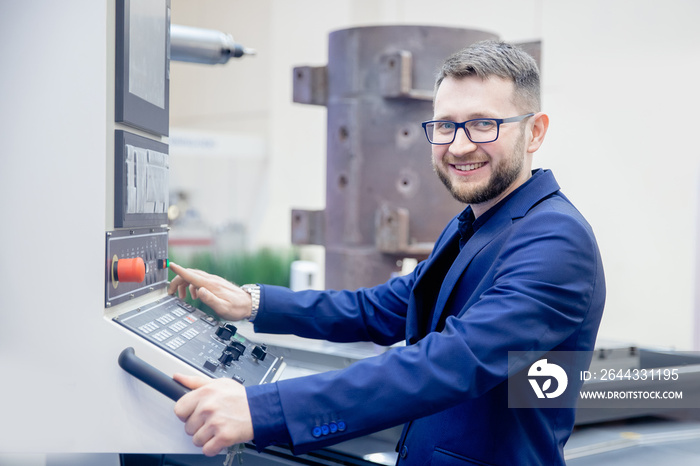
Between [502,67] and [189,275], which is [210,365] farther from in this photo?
[502,67]

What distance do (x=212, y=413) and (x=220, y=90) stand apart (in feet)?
18.7

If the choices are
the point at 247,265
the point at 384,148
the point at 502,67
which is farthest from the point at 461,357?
the point at 247,265

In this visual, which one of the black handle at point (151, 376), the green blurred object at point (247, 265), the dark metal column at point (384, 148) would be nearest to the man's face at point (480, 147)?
the black handle at point (151, 376)

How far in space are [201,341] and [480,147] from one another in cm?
56

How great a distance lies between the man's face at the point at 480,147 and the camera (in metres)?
Result: 1.06

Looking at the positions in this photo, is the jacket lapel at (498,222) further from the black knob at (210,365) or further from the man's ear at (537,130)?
the black knob at (210,365)

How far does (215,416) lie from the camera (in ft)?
2.71

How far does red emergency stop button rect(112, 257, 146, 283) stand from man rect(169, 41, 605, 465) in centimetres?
19

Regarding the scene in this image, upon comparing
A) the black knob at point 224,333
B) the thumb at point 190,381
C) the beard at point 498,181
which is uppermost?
the beard at point 498,181

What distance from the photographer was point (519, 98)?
1.08 meters

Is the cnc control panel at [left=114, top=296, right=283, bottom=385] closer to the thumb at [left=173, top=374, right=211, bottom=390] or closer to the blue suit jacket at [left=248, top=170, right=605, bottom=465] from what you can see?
the thumb at [left=173, top=374, right=211, bottom=390]

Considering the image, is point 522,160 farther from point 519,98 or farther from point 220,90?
point 220,90

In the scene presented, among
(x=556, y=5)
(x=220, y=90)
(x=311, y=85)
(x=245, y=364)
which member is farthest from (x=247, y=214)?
(x=245, y=364)

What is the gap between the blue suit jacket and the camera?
0.86m
